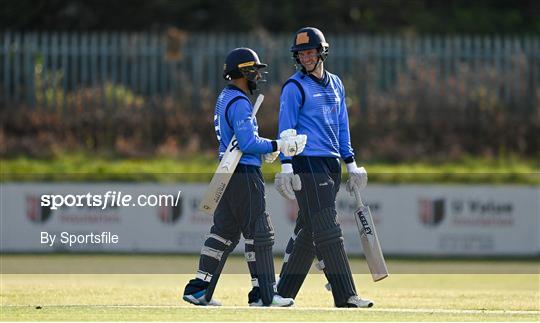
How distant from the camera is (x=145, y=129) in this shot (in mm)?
24375

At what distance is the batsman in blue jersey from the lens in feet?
31.8

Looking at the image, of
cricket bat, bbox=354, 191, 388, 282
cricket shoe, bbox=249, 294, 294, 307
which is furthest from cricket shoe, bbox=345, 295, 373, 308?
cricket shoe, bbox=249, 294, 294, 307

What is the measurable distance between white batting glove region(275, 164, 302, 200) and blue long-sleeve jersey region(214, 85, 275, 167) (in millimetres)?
190

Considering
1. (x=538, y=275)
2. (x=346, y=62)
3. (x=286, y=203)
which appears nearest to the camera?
(x=538, y=275)

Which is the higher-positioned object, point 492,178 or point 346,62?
point 346,62

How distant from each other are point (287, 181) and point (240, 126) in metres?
0.53

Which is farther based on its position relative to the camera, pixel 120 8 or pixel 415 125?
pixel 120 8

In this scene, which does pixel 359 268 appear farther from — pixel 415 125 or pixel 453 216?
pixel 415 125

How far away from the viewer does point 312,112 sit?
9.80 meters

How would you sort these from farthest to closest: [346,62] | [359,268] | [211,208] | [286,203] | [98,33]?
[98,33]
[346,62]
[286,203]
[359,268]
[211,208]

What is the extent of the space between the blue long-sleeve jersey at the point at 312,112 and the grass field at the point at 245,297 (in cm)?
121

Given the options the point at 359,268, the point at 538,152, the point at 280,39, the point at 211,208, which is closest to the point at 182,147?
the point at 280,39

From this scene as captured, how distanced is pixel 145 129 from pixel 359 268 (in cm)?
873

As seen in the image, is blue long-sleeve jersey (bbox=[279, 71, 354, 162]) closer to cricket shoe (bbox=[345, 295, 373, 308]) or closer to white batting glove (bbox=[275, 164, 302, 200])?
white batting glove (bbox=[275, 164, 302, 200])
